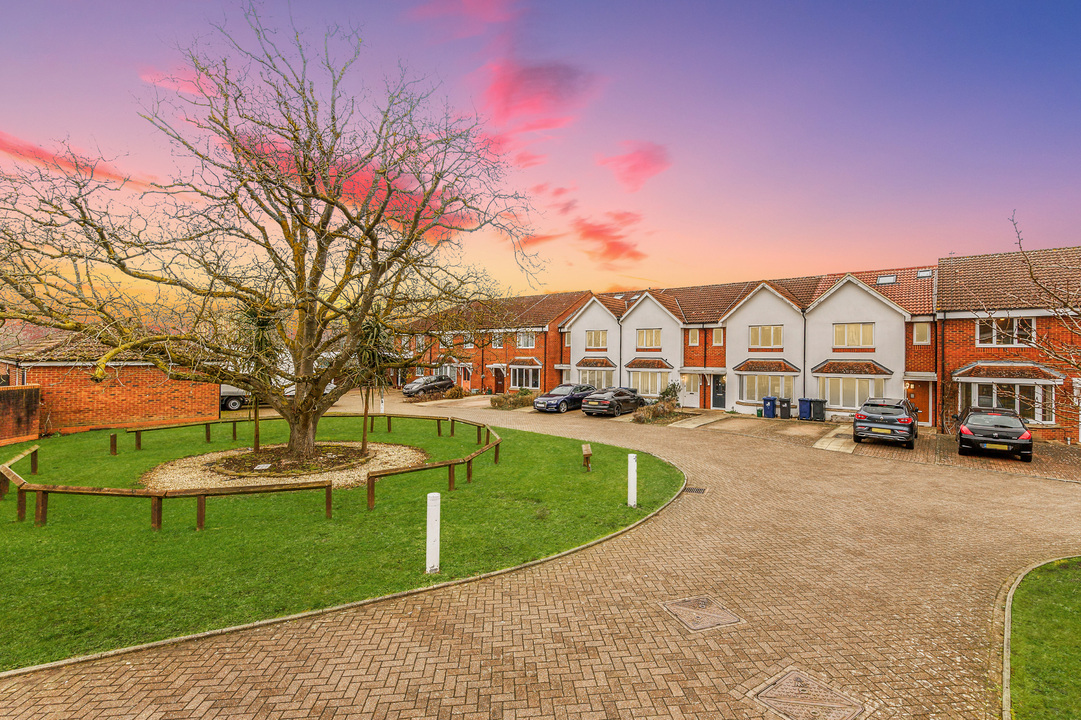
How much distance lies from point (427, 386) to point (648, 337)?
1626cm

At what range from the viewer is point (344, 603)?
582 cm

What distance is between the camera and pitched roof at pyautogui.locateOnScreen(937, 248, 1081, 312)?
20266 millimetres

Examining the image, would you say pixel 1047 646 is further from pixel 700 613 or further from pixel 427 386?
pixel 427 386

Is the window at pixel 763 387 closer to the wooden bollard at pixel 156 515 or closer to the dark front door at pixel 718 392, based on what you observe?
the dark front door at pixel 718 392

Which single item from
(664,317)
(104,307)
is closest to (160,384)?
(104,307)

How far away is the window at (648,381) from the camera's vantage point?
30734 mm

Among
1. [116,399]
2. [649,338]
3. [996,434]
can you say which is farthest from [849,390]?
[116,399]

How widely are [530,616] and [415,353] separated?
36.2ft

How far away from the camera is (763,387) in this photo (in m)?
27.0

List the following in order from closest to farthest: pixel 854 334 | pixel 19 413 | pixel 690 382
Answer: pixel 19 413 → pixel 854 334 → pixel 690 382

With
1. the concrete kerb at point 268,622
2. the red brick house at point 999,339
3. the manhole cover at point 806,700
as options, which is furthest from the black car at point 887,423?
the manhole cover at point 806,700

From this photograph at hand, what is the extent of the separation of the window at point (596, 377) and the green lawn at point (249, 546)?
65.7 feet

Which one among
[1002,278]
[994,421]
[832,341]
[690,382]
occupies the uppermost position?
[1002,278]

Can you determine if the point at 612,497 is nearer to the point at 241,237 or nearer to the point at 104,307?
the point at 241,237
